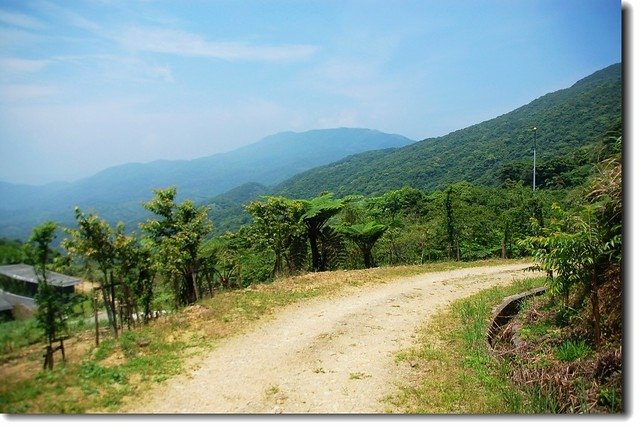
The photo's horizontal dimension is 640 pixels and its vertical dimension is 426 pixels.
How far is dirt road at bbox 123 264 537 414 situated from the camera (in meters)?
4.13

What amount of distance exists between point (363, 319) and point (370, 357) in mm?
1563

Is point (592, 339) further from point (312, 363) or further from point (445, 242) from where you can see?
point (445, 242)

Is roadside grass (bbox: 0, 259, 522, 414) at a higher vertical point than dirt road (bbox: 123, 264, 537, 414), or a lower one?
higher

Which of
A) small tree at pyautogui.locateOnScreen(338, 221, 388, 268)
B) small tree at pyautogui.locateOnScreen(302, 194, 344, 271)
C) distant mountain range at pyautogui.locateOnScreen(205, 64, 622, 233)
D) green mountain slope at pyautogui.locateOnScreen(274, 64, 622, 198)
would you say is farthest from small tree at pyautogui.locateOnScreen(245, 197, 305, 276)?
green mountain slope at pyautogui.locateOnScreen(274, 64, 622, 198)

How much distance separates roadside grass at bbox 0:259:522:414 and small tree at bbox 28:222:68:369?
0.77 ft

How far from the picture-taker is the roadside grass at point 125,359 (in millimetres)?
3953

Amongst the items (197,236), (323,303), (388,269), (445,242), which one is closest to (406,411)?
(323,303)

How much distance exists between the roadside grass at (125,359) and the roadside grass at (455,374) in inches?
104

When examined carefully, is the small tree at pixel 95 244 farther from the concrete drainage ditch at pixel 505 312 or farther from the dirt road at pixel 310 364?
the concrete drainage ditch at pixel 505 312

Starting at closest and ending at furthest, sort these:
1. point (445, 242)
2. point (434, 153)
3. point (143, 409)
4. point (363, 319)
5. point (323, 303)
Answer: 1. point (143, 409)
2. point (363, 319)
3. point (323, 303)
4. point (445, 242)
5. point (434, 153)

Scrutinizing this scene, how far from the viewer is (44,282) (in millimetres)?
4602

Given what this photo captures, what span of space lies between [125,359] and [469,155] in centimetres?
4326

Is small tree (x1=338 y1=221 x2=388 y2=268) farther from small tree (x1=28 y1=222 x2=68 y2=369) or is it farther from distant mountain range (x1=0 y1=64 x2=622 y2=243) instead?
small tree (x1=28 y1=222 x2=68 y2=369)

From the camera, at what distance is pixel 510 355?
530 centimetres
